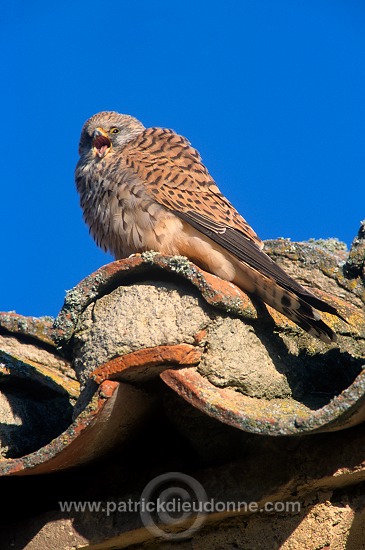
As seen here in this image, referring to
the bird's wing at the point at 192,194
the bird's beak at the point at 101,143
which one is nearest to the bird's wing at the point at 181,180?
the bird's wing at the point at 192,194

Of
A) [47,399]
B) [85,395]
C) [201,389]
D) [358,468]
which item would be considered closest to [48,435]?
[47,399]

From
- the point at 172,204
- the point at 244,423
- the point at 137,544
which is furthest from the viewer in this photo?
the point at 172,204

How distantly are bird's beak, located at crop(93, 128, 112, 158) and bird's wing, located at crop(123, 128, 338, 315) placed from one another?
0.17 metres

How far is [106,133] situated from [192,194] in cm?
129

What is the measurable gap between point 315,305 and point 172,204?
3.75ft

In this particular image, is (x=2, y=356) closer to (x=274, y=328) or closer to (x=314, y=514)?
(x=274, y=328)

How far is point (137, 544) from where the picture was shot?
312 centimetres

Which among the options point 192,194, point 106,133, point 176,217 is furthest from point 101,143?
point 176,217

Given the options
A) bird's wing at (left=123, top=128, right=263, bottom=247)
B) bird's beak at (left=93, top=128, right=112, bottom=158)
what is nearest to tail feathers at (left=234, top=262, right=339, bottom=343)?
bird's wing at (left=123, top=128, right=263, bottom=247)

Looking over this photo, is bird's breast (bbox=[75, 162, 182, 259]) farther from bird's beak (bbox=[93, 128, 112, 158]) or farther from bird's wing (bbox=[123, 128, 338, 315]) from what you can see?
bird's beak (bbox=[93, 128, 112, 158])

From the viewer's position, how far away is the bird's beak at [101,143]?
5.01 meters

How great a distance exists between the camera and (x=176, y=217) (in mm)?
4156

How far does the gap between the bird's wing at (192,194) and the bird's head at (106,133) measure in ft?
0.75

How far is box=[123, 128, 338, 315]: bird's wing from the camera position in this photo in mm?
3824
